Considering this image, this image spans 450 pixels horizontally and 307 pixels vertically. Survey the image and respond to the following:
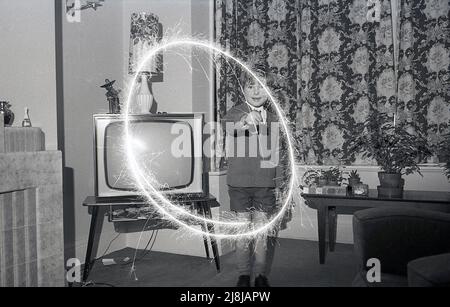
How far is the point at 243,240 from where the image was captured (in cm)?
298

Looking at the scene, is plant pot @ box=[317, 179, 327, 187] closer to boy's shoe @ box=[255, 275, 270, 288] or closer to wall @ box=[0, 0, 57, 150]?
boy's shoe @ box=[255, 275, 270, 288]

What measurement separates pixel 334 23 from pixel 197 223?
95.2 inches

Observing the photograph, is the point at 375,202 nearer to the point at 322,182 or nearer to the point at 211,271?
the point at 322,182

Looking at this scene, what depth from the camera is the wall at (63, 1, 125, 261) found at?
3.57 metres

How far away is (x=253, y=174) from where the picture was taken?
9.69 ft

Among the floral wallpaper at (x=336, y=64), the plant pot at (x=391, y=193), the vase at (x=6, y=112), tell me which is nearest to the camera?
the vase at (x=6, y=112)

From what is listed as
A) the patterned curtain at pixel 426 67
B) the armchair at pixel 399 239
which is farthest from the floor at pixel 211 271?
the patterned curtain at pixel 426 67

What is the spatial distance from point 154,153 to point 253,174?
32.0 inches

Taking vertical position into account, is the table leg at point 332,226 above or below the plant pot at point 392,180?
below

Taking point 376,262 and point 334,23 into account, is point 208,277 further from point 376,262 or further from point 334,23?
point 334,23

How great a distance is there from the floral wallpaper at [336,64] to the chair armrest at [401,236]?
2021 mm

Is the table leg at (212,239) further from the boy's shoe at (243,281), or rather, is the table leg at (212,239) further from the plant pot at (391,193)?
the plant pot at (391,193)

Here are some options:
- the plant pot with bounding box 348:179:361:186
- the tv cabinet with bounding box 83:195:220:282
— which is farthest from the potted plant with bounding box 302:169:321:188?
the tv cabinet with bounding box 83:195:220:282

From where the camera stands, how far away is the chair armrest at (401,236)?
2113 mm
